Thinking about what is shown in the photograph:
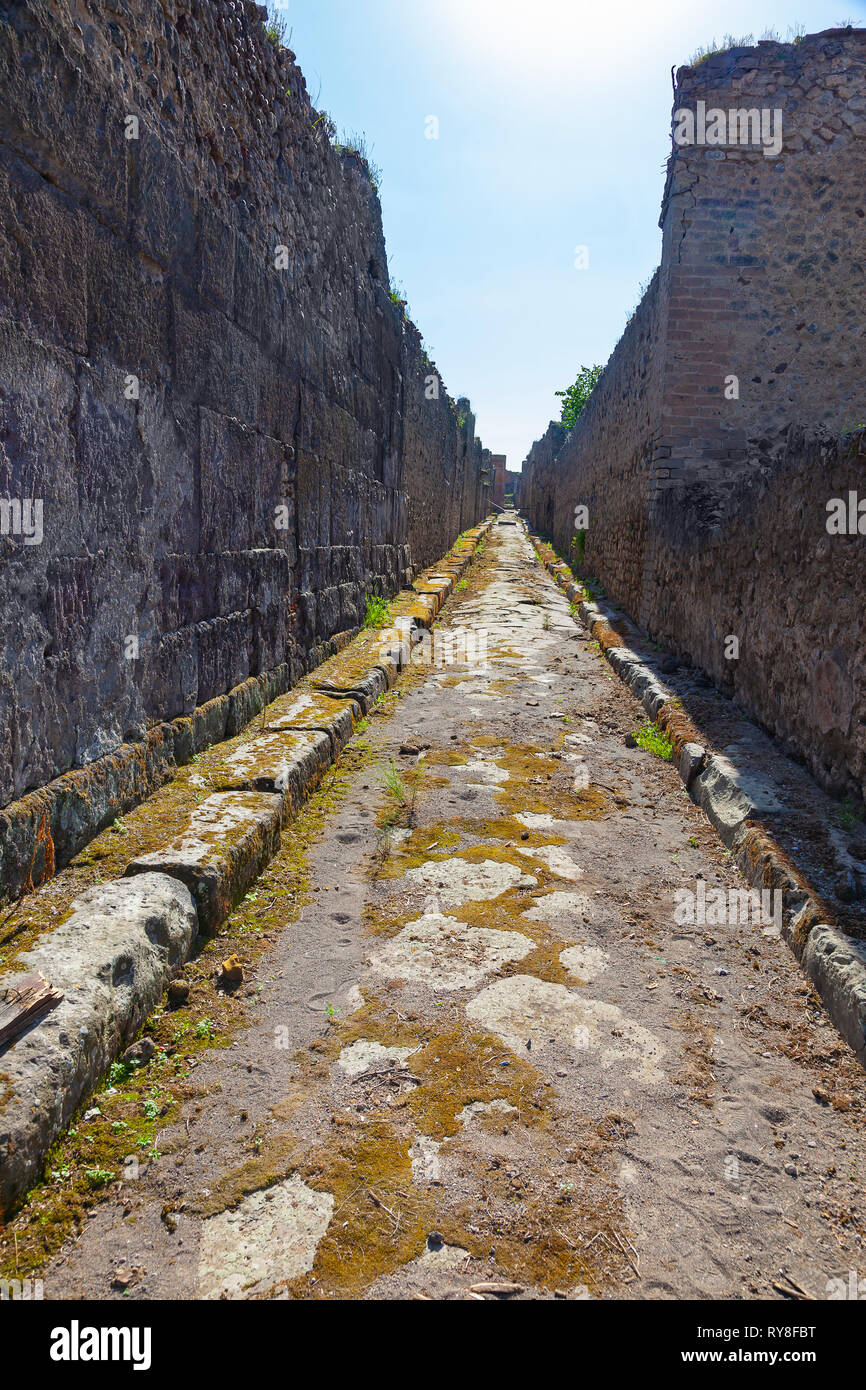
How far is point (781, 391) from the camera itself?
7.99m

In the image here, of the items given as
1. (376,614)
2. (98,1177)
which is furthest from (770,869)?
(376,614)

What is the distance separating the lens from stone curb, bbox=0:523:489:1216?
1578 mm

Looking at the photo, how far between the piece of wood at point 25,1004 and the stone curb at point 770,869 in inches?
75.4

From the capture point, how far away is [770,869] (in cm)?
284

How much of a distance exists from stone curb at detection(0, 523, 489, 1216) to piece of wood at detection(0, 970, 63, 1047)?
0.9 inches

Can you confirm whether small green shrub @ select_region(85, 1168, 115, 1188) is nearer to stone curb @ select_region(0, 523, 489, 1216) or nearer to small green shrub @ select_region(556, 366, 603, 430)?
stone curb @ select_region(0, 523, 489, 1216)

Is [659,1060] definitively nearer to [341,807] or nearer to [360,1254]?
[360,1254]

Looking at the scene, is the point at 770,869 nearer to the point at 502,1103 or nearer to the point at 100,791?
the point at 502,1103

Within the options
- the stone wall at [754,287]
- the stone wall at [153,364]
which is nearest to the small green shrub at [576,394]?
the stone wall at [754,287]

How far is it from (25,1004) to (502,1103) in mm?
1053

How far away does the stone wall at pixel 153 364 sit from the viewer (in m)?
2.29

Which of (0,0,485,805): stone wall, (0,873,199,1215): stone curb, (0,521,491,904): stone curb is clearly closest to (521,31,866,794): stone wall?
(0,0,485,805): stone wall

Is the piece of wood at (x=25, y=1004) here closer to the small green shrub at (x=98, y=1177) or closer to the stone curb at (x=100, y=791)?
the small green shrub at (x=98, y=1177)

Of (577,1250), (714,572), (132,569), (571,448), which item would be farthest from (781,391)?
(571,448)
